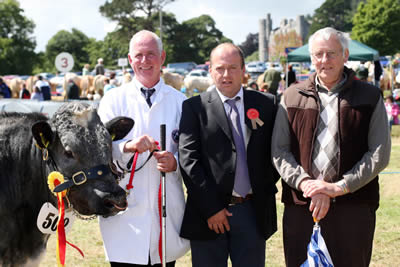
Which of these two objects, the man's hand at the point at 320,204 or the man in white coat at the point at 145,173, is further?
the man in white coat at the point at 145,173

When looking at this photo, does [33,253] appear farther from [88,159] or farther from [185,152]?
[185,152]

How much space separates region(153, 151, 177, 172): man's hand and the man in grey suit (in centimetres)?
10

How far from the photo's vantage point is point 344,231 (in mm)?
A: 3654

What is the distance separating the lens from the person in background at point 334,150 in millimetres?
3514

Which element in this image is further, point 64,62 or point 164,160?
point 64,62

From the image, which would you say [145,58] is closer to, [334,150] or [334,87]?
[334,87]

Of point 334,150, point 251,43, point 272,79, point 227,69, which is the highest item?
point 251,43

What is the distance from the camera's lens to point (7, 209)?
11.5ft

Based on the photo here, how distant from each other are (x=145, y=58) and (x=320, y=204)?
1820 millimetres

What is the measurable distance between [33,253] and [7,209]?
1.38 feet

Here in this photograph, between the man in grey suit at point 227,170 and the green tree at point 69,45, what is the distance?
8531 centimetres

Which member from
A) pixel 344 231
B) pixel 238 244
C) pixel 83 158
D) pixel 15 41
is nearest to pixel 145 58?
pixel 83 158

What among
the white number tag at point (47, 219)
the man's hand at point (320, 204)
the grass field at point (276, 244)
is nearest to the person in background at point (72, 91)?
the grass field at point (276, 244)

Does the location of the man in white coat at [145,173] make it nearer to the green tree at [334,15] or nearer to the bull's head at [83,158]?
the bull's head at [83,158]
